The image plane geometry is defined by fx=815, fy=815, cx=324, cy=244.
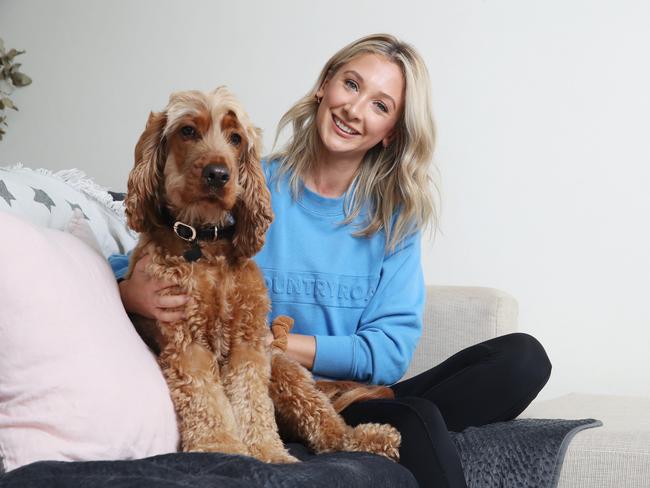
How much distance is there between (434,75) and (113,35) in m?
1.45

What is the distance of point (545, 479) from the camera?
1.91 m

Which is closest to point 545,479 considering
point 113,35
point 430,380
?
point 430,380

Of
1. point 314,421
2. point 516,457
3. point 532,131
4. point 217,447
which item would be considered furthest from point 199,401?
point 532,131

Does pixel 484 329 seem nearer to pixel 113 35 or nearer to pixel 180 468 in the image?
pixel 180 468

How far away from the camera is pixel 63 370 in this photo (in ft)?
4.75

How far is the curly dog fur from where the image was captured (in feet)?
5.75

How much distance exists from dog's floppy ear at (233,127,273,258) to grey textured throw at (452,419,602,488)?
2.32 ft

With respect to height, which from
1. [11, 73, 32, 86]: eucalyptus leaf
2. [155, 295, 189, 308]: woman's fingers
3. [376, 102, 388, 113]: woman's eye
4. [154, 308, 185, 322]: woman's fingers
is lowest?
[154, 308, 185, 322]: woman's fingers

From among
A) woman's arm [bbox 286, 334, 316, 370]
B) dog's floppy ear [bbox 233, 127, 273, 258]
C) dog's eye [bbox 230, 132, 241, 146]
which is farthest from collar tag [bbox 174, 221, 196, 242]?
woman's arm [bbox 286, 334, 316, 370]

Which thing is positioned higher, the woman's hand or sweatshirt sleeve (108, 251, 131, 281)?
the woman's hand

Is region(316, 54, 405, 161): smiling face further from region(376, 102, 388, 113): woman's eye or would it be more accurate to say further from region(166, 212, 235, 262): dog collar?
region(166, 212, 235, 262): dog collar

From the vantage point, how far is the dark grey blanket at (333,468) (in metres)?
1.26

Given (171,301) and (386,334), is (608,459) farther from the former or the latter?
(171,301)

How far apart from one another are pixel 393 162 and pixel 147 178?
1.00 meters
